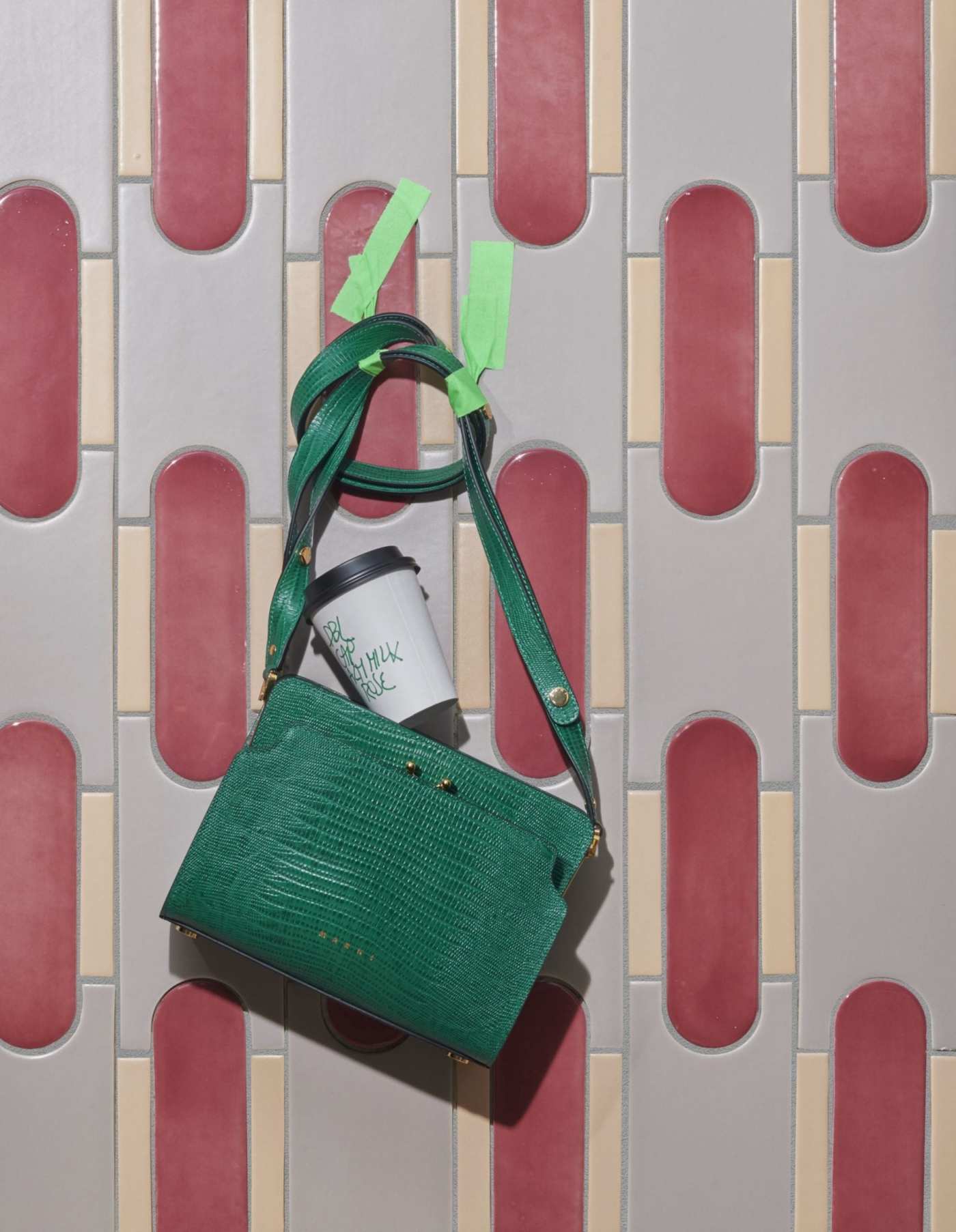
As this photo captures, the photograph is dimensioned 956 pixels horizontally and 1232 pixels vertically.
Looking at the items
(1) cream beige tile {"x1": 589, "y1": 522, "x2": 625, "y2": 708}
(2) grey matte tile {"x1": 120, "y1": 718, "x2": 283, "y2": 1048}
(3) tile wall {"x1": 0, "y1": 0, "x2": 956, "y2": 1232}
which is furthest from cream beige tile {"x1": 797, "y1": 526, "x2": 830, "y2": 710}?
(2) grey matte tile {"x1": 120, "y1": 718, "x2": 283, "y2": 1048}

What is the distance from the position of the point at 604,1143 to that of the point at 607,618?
0.40 meters

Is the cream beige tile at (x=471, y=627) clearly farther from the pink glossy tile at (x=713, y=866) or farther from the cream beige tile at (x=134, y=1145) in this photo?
the cream beige tile at (x=134, y=1145)

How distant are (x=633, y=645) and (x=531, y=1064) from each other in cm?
33

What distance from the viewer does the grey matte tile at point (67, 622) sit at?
2.32 ft

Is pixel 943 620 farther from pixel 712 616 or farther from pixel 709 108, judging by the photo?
pixel 709 108

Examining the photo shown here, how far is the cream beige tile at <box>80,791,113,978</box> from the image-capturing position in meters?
0.71

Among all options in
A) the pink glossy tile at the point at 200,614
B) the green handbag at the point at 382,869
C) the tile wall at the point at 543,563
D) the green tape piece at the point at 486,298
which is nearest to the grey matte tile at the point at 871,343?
the tile wall at the point at 543,563

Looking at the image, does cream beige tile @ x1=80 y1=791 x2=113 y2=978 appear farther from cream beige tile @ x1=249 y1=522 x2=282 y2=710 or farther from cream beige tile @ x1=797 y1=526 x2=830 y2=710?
cream beige tile @ x1=797 y1=526 x2=830 y2=710

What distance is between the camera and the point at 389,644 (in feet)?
2.10

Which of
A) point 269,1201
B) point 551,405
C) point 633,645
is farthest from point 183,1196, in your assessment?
point 551,405

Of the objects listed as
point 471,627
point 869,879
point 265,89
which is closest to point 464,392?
point 471,627

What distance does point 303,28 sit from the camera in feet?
2.29

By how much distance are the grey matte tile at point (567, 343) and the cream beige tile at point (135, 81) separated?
9.5 inches

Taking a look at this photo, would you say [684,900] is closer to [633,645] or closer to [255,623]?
[633,645]
